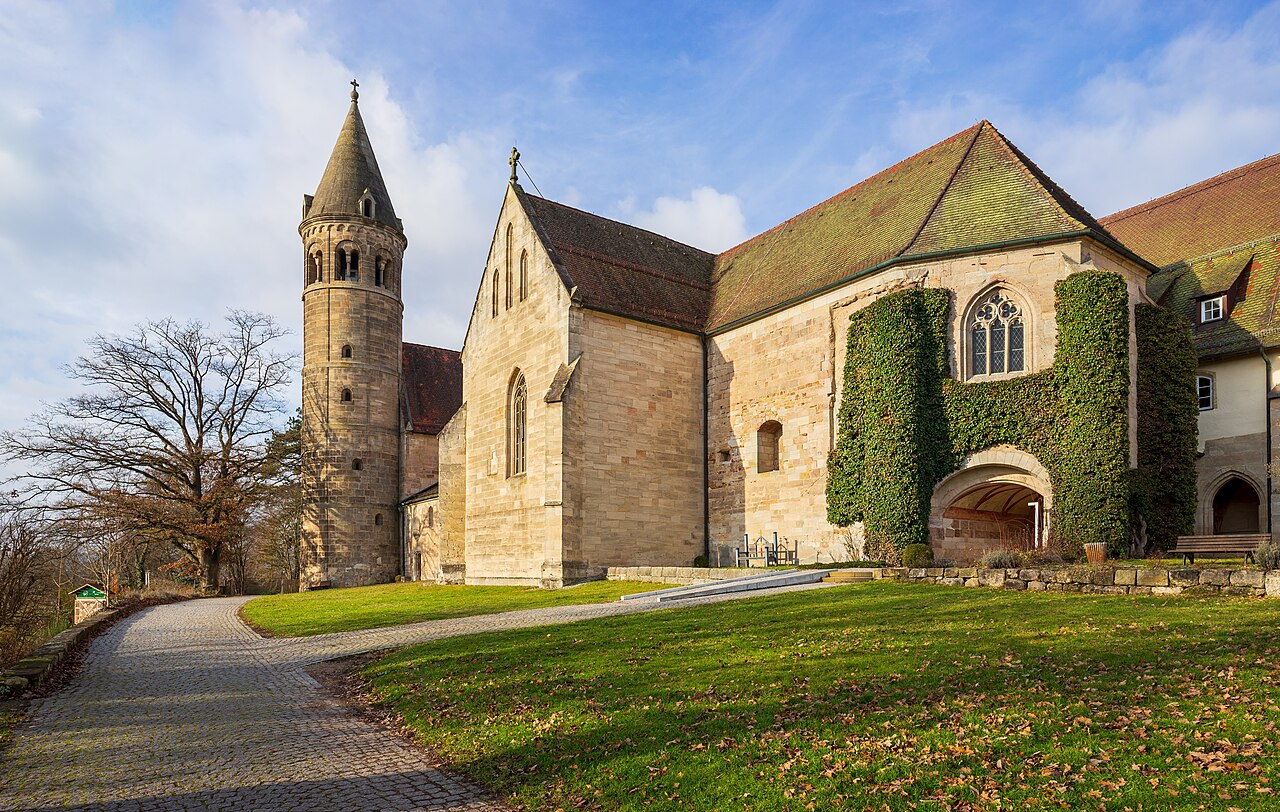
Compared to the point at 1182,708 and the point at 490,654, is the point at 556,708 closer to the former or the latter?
the point at 490,654

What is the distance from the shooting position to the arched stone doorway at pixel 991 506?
66.7 feet

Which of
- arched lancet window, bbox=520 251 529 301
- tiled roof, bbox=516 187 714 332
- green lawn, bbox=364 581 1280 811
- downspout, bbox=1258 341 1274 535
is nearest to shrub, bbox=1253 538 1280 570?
green lawn, bbox=364 581 1280 811

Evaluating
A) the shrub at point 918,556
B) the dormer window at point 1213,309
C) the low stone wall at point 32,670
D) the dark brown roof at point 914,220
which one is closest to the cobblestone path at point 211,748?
the low stone wall at point 32,670

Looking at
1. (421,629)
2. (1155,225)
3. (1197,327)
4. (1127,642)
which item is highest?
(1155,225)

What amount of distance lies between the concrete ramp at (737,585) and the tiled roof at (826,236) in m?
8.81

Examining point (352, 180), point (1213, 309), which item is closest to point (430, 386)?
point (352, 180)

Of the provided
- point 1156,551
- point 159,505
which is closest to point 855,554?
point 1156,551

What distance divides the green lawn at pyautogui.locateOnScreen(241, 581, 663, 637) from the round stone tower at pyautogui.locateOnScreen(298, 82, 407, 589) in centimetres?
1368

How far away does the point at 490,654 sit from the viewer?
11.7 m

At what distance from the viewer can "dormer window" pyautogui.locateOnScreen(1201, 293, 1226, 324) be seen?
24.4 metres

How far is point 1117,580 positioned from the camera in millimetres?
13367

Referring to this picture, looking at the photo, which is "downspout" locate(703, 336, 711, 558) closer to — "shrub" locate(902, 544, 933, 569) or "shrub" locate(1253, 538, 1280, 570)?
"shrub" locate(902, 544, 933, 569)

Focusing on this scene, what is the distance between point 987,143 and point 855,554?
461 inches

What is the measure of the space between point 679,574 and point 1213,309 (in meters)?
16.9
